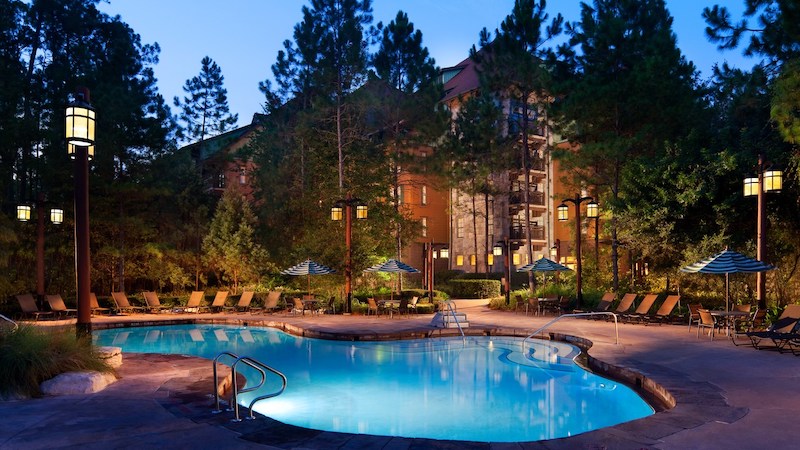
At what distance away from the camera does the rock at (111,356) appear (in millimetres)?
9047

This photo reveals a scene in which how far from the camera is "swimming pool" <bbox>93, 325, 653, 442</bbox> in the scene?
7902 millimetres

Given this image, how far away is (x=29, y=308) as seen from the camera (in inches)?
725

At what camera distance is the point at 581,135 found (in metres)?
23.1

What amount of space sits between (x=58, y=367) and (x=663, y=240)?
17.4 metres

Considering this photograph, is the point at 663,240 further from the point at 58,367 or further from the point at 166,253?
the point at 166,253

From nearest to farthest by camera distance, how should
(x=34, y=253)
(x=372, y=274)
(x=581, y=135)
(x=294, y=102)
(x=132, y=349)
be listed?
(x=132, y=349) → (x=34, y=253) → (x=581, y=135) → (x=372, y=274) → (x=294, y=102)

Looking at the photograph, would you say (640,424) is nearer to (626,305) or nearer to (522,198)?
(626,305)

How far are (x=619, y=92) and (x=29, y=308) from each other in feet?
72.6

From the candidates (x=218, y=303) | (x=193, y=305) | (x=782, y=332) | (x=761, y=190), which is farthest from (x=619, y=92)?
(x=193, y=305)

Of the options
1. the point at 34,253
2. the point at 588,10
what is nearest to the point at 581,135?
the point at 588,10

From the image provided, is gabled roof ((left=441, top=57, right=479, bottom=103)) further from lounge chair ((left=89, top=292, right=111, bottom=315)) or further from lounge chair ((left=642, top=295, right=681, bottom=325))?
lounge chair ((left=89, top=292, right=111, bottom=315))

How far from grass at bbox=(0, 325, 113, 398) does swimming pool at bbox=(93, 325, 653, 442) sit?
8.89ft

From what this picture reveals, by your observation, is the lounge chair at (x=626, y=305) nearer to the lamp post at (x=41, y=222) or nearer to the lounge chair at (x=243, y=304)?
the lounge chair at (x=243, y=304)

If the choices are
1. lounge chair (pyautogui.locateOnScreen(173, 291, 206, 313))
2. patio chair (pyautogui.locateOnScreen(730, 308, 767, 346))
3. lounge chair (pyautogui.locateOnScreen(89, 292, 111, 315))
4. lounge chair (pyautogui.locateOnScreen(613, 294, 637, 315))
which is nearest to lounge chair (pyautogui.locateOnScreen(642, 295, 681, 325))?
lounge chair (pyautogui.locateOnScreen(613, 294, 637, 315))
